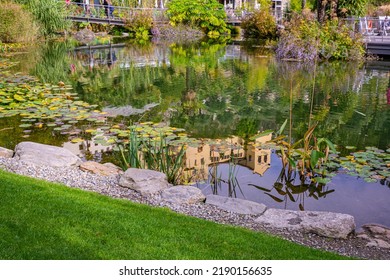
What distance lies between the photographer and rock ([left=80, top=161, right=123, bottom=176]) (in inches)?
283

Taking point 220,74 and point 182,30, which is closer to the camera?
point 220,74

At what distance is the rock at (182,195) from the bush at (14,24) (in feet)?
63.9

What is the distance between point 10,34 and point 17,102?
1300cm

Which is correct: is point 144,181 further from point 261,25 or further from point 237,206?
point 261,25

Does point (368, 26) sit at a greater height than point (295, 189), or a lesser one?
greater

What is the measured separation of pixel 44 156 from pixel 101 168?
903 millimetres

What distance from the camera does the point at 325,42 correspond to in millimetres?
20594

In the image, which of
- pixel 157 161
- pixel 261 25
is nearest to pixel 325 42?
pixel 261 25

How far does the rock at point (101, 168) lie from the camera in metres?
7.20

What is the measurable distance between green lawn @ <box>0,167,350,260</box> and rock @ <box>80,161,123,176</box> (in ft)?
5.33

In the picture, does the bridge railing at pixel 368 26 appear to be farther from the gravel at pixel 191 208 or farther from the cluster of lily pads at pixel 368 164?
the gravel at pixel 191 208

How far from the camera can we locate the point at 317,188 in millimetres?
7320

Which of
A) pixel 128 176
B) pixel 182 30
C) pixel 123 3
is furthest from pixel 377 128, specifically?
pixel 123 3

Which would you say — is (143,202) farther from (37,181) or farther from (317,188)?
(317,188)
